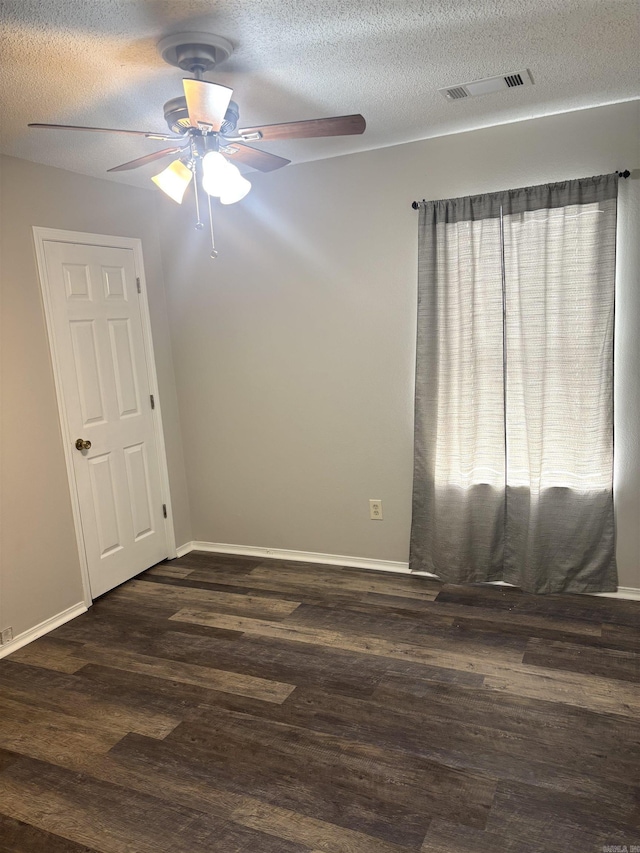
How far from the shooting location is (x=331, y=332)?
12.5ft

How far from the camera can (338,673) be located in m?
2.84

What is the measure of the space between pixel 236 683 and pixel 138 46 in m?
2.53

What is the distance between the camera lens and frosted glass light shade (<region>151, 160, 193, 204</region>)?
2.44 m

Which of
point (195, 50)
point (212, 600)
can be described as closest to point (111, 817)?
point (212, 600)

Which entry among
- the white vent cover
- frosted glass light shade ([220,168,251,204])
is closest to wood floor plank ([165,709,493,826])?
frosted glass light shade ([220,168,251,204])

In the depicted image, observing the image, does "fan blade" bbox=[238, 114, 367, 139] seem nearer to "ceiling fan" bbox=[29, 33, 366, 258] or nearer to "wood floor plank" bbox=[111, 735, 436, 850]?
"ceiling fan" bbox=[29, 33, 366, 258]

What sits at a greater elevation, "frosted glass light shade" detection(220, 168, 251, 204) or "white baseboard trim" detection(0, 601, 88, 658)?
"frosted glass light shade" detection(220, 168, 251, 204)

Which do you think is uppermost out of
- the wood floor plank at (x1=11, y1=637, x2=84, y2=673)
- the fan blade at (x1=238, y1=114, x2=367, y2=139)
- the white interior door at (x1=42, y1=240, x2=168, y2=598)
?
the fan blade at (x1=238, y1=114, x2=367, y2=139)

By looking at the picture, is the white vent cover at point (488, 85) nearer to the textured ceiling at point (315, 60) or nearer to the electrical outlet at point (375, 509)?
the textured ceiling at point (315, 60)

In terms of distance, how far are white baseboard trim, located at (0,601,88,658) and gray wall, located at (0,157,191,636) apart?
0.03 metres

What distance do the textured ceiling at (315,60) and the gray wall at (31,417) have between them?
0.30 meters

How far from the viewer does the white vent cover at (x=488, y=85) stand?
2592 mm

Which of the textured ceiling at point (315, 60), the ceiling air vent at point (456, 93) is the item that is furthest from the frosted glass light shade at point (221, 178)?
the ceiling air vent at point (456, 93)

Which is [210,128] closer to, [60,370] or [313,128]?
[313,128]
